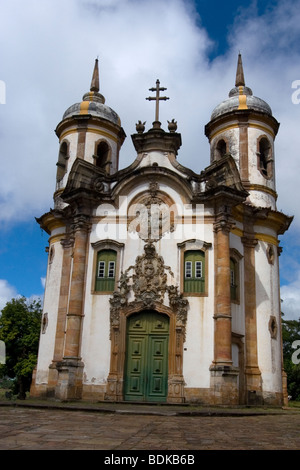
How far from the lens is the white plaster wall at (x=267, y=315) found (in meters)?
19.8

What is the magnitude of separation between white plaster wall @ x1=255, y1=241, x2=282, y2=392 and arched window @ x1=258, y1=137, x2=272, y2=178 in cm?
386

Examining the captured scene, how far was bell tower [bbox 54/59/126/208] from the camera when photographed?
78.4 feet

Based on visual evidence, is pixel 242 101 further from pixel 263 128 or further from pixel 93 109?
pixel 93 109

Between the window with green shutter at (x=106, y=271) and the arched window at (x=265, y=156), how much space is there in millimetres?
8571

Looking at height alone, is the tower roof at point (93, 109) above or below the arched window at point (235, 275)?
above

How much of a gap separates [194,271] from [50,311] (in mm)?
6788

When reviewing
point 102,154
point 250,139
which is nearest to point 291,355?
point 250,139

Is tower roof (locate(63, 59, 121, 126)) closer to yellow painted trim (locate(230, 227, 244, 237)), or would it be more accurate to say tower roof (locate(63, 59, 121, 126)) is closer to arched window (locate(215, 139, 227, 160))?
arched window (locate(215, 139, 227, 160))

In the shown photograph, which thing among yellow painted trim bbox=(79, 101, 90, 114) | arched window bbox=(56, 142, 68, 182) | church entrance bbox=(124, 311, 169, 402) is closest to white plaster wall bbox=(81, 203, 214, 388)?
church entrance bbox=(124, 311, 169, 402)

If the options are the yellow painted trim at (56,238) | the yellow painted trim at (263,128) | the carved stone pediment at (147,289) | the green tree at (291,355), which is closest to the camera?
the carved stone pediment at (147,289)

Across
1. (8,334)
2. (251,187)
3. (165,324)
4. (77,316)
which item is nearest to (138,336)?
(165,324)

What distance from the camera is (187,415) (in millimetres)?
13062

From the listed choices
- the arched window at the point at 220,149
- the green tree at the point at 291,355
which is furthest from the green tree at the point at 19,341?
the green tree at the point at 291,355

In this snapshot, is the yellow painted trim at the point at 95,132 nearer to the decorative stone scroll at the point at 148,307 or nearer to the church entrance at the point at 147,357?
the decorative stone scroll at the point at 148,307
